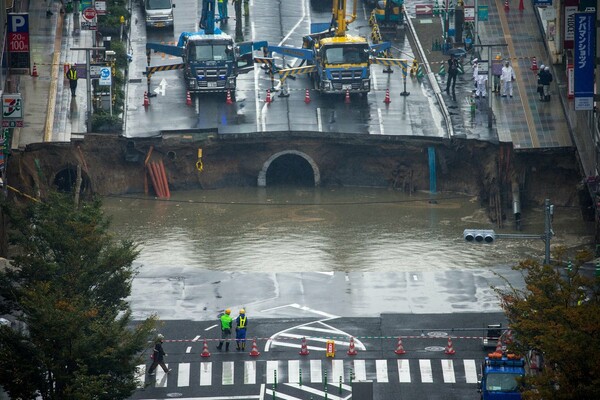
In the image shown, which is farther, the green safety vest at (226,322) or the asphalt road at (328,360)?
the green safety vest at (226,322)

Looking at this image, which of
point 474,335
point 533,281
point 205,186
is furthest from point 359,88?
point 533,281

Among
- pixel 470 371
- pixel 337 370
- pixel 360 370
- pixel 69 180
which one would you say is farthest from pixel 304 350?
pixel 69 180

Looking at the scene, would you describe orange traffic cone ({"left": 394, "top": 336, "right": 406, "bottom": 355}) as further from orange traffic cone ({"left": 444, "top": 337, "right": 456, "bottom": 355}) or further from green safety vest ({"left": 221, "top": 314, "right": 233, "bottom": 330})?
green safety vest ({"left": 221, "top": 314, "right": 233, "bottom": 330})

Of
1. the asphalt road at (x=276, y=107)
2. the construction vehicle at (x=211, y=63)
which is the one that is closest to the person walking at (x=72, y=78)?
the asphalt road at (x=276, y=107)

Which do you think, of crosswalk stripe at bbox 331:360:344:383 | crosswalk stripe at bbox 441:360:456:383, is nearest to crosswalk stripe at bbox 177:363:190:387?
crosswalk stripe at bbox 331:360:344:383

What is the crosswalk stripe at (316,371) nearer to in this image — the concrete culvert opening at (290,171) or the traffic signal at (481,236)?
the traffic signal at (481,236)

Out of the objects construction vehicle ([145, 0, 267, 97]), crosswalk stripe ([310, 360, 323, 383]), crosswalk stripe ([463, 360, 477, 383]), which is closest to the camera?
crosswalk stripe ([463, 360, 477, 383])

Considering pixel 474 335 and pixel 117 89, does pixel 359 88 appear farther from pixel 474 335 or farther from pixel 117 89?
pixel 474 335
